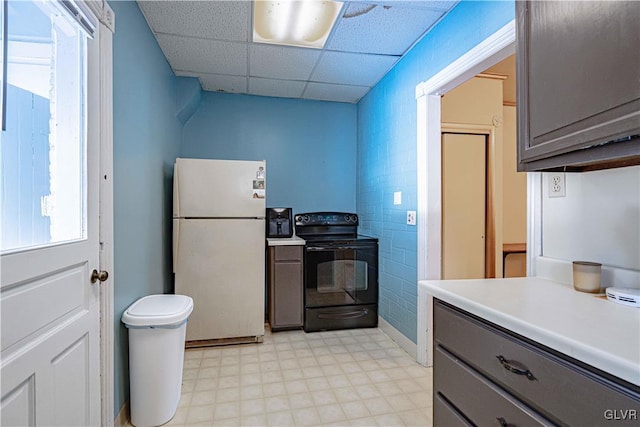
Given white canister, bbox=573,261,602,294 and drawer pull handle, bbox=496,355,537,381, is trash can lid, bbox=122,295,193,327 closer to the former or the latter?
drawer pull handle, bbox=496,355,537,381

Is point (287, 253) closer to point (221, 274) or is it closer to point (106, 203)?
point (221, 274)

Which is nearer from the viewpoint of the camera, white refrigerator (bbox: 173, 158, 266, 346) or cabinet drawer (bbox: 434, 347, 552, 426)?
cabinet drawer (bbox: 434, 347, 552, 426)

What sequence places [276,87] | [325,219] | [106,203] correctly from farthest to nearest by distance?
1. [325,219]
2. [276,87]
3. [106,203]

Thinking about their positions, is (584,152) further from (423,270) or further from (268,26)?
(268,26)

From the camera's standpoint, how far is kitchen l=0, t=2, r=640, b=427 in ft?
5.41

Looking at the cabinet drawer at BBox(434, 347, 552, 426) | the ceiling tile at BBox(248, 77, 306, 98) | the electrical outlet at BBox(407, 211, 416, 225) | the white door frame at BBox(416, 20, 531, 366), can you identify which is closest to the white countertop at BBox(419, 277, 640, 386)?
the cabinet drawer at BBox(434, 347, 552, 426)

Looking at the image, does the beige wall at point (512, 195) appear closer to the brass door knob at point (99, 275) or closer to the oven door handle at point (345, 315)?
the oven door handle at point (345, 315)

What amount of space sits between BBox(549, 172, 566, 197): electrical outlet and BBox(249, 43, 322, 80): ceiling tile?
2.00 meters

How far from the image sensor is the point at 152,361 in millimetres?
1673

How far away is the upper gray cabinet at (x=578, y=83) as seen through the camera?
829 mm

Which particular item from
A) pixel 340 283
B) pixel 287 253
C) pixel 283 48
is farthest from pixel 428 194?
pixel 283 48

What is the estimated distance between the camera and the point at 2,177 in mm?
938

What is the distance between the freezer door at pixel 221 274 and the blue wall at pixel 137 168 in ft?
0.67

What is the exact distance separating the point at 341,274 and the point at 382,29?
2.17 metres
